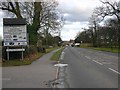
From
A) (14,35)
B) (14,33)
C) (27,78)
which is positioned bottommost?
(27,78)

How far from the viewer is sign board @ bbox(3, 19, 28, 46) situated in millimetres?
28875

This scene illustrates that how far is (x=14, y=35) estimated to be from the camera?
29.2 m

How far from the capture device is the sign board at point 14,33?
28.9 m

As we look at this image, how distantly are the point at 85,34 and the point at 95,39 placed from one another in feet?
70.4

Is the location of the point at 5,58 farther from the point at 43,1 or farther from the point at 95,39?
the point at 95,39

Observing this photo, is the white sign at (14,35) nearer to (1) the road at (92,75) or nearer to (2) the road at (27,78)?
(1) the road at (92,75)

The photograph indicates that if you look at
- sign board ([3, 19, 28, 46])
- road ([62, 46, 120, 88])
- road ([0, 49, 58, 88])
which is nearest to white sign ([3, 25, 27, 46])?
sign board ([3, 19, 28, 46])

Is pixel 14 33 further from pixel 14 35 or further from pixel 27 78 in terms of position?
pixel 27 78

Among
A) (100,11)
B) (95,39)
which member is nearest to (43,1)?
(100,11)

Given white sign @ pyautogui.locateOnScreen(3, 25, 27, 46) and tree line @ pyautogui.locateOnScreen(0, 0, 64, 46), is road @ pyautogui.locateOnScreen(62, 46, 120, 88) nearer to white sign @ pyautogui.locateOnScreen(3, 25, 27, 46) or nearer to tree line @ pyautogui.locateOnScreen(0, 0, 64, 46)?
white sign @ pyautogui.locateOnScreen(3, 25, 27, 46)

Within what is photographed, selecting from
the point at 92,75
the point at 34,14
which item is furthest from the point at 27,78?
the point at 34,14

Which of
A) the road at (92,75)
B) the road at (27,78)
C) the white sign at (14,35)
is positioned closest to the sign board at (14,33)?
the white sign at (14,35)

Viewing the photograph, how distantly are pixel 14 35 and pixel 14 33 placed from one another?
19 cm

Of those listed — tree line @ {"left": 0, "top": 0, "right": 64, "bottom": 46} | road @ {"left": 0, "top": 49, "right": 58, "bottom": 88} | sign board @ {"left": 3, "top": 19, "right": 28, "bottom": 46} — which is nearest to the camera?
road @ {"left": 0, "top": 49, "right": 58, "bottom": 88}
